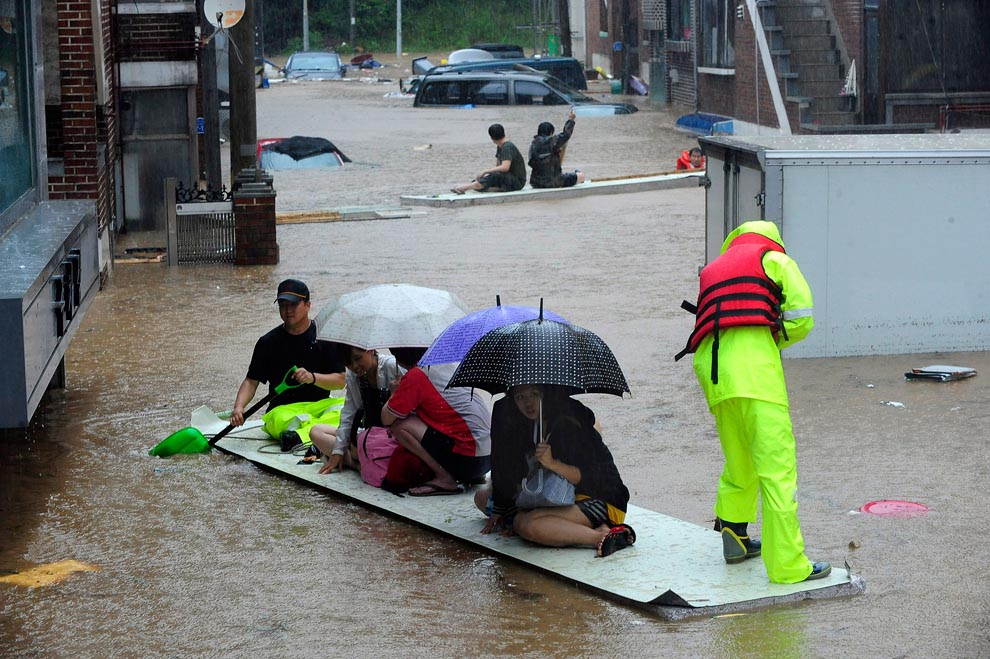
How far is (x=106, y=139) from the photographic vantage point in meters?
14.7

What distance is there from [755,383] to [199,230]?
1062cm

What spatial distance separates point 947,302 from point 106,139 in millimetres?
8844

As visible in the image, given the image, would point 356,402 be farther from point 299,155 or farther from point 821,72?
point 821,72

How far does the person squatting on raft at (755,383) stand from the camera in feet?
18.7

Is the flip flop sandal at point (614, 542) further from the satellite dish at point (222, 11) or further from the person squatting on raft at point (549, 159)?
the person squatting on raft at point (549, 159)

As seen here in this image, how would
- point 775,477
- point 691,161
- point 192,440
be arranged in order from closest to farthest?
point 775,477 < point 192,440 < point 691,161

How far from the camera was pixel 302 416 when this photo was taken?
842cm

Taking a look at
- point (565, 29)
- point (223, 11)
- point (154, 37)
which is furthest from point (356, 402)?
point (565, 29)

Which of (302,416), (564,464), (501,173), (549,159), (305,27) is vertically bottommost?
(302,416)

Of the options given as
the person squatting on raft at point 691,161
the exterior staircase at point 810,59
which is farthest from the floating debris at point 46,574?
the exterior staircase at point 810,59

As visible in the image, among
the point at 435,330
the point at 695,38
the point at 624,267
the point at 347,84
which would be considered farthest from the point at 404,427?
the point at 347,84

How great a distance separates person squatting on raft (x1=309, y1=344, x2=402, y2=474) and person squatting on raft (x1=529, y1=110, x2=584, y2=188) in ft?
44.8

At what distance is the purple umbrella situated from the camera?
6.62m

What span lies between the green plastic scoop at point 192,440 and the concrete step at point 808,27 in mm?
19897
